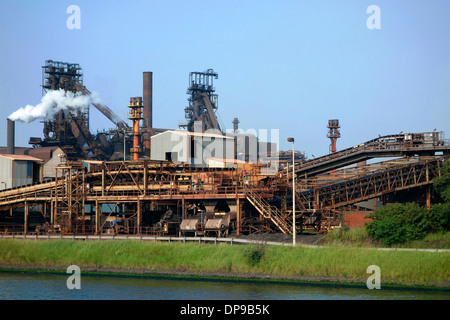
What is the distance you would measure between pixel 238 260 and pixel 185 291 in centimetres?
596

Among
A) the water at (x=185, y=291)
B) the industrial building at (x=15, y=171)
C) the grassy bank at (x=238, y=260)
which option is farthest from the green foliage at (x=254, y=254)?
the industrial building at (x=15, y=171)

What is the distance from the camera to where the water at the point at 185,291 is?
36088 mm

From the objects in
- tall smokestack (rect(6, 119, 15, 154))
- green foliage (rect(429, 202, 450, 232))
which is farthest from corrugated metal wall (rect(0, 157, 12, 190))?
green foliage (rect(429, 202, 450, 232))

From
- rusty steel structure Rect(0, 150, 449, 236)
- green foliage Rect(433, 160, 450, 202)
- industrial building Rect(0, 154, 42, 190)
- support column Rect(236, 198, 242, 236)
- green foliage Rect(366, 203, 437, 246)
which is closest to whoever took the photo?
green foliage Rect(366, 203, 437, 246)

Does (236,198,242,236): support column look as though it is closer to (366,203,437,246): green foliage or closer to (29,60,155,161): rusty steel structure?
(366,203,437,246): green foliage

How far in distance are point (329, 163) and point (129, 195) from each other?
864 inches

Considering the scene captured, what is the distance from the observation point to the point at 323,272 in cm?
4044

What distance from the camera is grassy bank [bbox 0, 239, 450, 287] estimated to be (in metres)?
38.9

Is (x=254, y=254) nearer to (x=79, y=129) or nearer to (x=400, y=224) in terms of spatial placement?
(x=400, y=224)

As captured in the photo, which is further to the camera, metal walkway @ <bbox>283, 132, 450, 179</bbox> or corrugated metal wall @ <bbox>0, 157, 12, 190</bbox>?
corrugated metal wall @ <bbox>0, 157, 12, 190</bbox>

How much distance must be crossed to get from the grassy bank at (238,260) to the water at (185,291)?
119cm

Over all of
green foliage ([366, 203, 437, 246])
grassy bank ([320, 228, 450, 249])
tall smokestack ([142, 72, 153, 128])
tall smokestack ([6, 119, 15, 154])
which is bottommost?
grassy bank ([320, 228, 450, 249])

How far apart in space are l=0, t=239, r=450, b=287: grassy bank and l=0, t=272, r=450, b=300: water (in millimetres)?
1187
